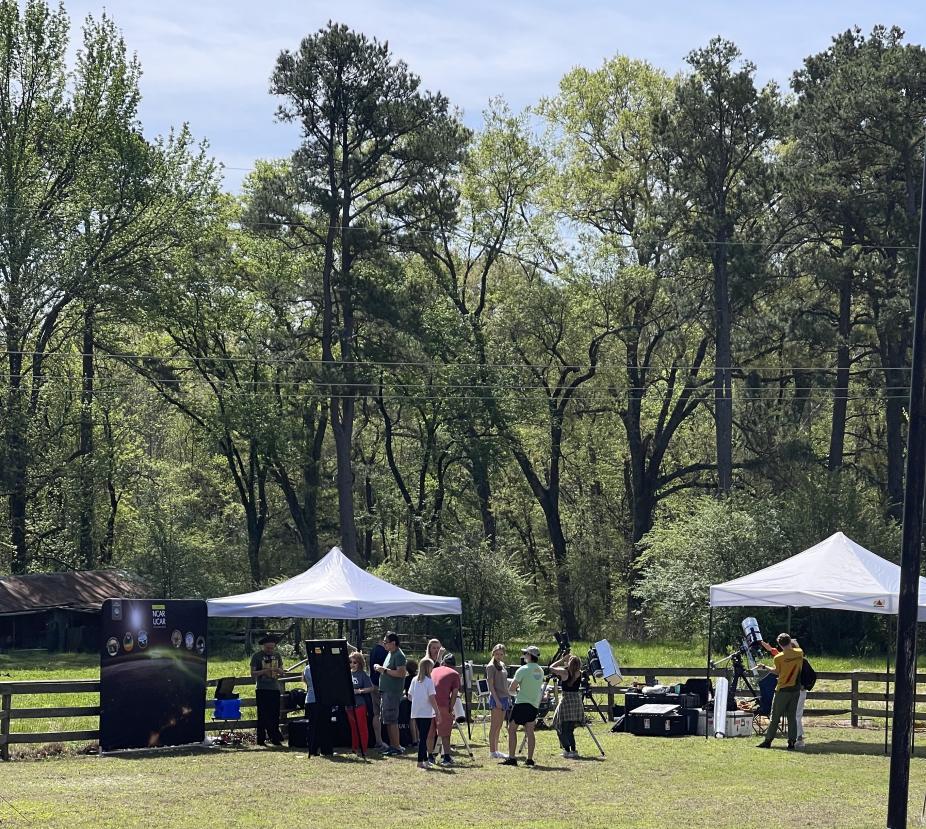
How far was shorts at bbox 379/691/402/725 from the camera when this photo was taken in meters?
18.2

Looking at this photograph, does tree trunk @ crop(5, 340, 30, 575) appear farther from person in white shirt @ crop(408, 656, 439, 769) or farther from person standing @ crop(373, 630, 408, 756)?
person in white shirt @ crop(408, 656, 439, 769)

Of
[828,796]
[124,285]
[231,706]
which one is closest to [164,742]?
[231,706]

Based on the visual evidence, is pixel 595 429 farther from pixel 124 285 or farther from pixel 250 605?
pixel 250 605

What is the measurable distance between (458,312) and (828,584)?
27.8 m

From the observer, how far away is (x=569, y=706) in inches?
704

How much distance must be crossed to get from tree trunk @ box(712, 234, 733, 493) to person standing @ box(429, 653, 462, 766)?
2515cm

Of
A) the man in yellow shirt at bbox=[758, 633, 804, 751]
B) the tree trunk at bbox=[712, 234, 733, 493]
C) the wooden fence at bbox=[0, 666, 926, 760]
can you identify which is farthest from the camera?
the tree trunk at bbox=[712, 234, 733, 493]

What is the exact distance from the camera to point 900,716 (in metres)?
11.8

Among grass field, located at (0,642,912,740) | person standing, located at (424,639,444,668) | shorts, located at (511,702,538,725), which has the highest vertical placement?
person standing, located at (424,639,444,668)

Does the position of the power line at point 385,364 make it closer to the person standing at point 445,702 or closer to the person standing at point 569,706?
→ the person standing at point 569,706

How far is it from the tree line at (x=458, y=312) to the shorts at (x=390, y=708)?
1996 centimetres

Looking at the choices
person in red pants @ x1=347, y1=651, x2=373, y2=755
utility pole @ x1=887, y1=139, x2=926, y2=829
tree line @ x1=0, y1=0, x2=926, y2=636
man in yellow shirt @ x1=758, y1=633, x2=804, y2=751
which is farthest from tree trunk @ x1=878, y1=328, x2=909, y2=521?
utility pole @ x1=887, y1=139, x2=926, y2=829

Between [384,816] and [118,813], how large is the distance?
8.10 ft

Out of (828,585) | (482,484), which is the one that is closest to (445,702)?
(828,585)
